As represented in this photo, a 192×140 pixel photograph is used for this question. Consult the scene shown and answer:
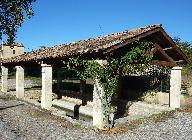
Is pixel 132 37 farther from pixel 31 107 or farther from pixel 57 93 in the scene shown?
pixel 57 93

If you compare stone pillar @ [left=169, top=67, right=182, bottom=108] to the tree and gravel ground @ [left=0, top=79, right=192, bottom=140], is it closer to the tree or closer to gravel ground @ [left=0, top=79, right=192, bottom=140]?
gravel ground @ [left=0, top=79, right=192, bottom=140]

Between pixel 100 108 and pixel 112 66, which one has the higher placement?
pixel 112 66

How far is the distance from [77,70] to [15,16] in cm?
1142

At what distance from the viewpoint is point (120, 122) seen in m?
11.9

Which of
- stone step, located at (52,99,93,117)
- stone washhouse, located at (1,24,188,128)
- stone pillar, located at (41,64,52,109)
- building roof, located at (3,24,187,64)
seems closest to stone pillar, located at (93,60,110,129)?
stone washhouse, located at (1,24,188,128)

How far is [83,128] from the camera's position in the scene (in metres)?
11.2

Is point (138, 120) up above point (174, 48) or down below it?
below

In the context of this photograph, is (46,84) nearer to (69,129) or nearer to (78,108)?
(78,108)

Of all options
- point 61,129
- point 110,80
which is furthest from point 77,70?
point 61,129

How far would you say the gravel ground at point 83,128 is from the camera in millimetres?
10094

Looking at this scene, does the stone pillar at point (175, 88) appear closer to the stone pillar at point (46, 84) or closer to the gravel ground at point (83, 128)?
the gravel ground at point (83, 128)

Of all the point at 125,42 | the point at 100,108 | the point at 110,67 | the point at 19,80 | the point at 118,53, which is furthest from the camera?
the point at 19,80

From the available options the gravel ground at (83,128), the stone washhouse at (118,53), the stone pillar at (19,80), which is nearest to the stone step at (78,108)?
the stone washhouse at (118,53)

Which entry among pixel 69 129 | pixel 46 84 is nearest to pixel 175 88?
pixel 69 129
